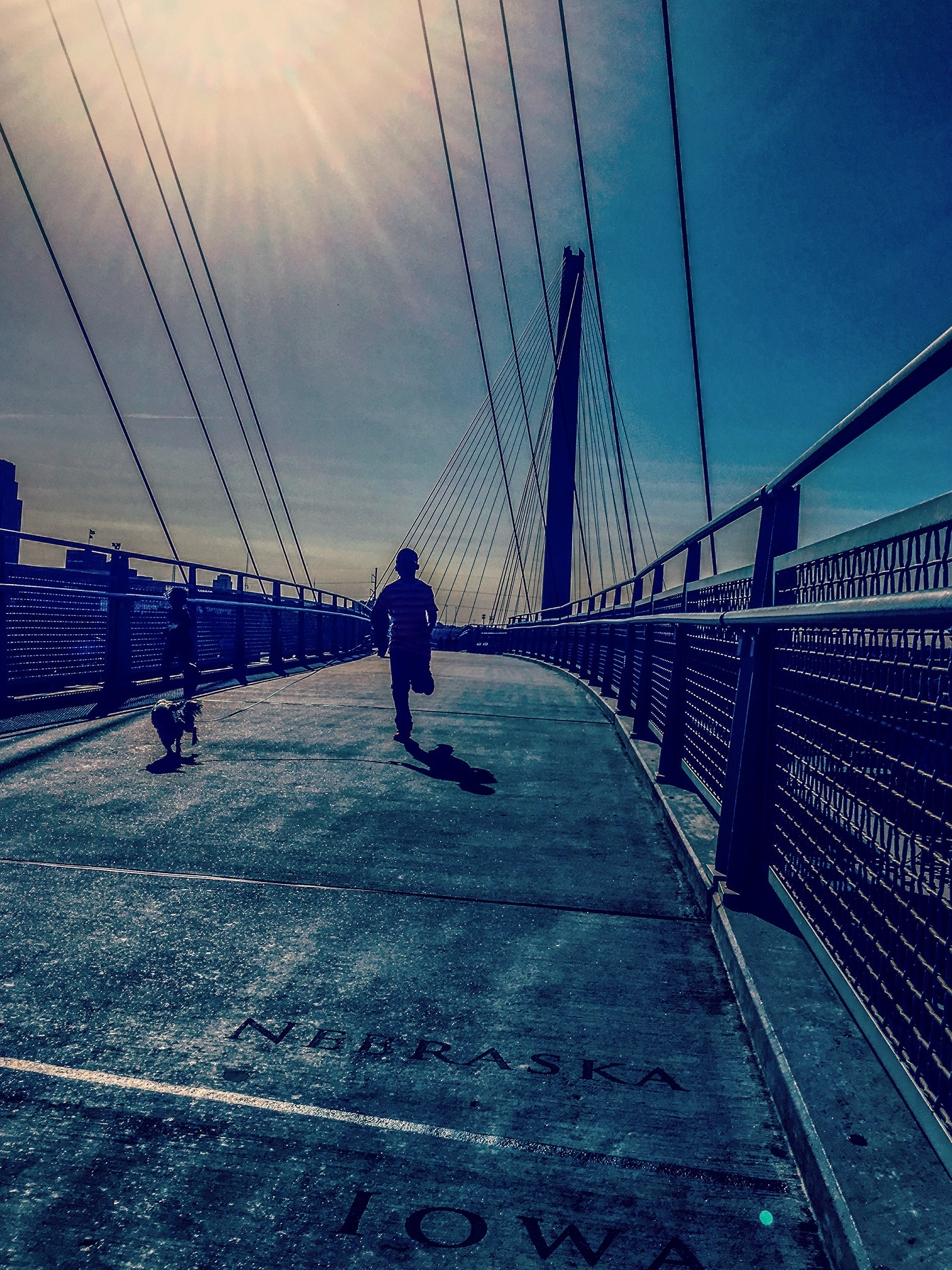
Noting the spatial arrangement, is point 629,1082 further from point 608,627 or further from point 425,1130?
point 608,627

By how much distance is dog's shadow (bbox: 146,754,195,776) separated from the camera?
17.7 feet

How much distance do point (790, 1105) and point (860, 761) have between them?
0.86 m

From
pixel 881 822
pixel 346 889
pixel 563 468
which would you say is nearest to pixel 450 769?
pixel 346 889

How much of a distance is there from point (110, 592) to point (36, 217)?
870cm

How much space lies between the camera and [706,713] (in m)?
4.57

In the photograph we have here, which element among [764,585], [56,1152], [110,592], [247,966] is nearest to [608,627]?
[110,592]

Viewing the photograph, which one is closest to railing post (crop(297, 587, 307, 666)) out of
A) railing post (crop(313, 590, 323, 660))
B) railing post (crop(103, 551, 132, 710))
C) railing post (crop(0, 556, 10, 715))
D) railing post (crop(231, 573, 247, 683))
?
railing post (crop(313, 590, 323, 660))

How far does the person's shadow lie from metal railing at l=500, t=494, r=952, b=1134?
1711 millimetres

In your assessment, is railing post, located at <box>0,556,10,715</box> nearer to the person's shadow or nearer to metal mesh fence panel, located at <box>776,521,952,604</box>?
the person's shadow

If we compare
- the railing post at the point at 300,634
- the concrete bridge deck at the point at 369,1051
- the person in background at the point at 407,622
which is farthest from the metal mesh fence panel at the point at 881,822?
the railing post at the point at 300,634

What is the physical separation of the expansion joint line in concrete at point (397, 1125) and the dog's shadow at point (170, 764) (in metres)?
3.37

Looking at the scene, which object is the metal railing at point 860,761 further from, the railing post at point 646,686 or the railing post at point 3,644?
the railing post at point 3,644

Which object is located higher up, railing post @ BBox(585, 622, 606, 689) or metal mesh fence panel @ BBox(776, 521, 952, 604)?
metal mesh fence panel @ BBox(776, 521, 952, 604)

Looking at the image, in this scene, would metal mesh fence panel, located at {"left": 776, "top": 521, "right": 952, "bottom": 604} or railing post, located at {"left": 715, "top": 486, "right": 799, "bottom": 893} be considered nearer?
metal mesh fence panel, located at {"left": 776, "top": 521, "right": 952, "bottom": 604}
